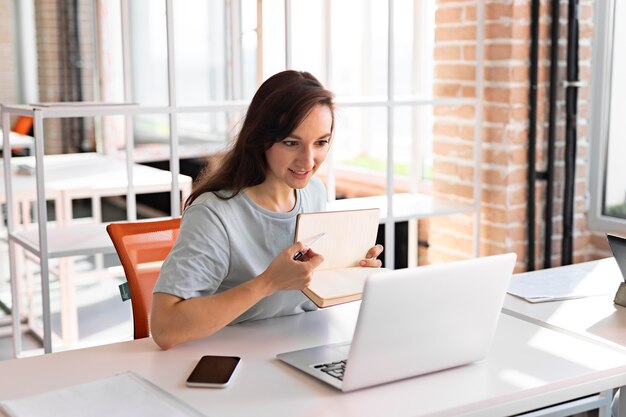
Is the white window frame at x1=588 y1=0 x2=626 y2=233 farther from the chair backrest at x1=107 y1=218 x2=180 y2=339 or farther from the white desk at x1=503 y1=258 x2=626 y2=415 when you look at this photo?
the chair backrest at x1=107 y1=218 x2=180 y2=339

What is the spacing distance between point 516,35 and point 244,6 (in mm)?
2437

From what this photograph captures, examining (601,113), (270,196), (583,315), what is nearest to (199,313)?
(270,196)

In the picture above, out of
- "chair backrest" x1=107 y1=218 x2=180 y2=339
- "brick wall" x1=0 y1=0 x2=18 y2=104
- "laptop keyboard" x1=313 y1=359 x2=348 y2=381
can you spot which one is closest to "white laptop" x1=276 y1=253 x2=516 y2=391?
"laptop keyboard" x1=313 y1=359 x2=348 y2=381

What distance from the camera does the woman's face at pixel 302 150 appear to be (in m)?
2.04

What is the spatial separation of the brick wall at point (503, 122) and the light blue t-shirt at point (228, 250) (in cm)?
165

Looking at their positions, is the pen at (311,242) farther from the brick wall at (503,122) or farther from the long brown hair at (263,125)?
the brick wall at (503,122)

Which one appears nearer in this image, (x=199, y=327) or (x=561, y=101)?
(x=199, y=327)

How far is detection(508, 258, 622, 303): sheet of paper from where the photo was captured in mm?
2336

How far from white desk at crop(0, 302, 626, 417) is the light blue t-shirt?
11 cm

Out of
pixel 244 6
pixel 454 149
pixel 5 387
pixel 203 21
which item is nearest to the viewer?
pixel 5 387

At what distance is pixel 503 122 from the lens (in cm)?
Answer: 360

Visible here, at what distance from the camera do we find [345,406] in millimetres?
1560

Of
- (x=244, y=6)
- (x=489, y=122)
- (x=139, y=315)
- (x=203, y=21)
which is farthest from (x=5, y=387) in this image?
(x=203, y=21)

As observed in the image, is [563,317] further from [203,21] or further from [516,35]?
[203,21]
